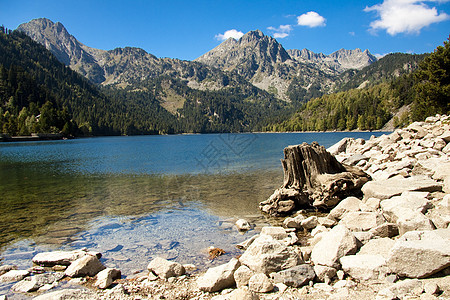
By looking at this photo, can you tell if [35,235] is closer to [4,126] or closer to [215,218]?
[215,218]

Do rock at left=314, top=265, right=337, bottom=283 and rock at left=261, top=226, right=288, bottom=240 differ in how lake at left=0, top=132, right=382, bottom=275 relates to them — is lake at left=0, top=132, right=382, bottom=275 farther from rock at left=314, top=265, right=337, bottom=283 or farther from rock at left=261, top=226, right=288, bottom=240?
rock at left=314, top=265, right=337, bottom=283

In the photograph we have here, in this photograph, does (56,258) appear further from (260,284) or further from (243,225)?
(243,225)

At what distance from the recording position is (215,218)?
49.2 feet

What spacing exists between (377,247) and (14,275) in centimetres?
1062

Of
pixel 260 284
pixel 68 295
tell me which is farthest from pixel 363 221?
pixel 68 295

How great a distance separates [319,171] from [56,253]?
13906 millimetres

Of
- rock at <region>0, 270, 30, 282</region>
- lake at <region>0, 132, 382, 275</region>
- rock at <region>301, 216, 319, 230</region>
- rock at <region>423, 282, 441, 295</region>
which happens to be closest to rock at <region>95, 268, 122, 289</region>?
lake at <region>0, 132, 382, 275</region>

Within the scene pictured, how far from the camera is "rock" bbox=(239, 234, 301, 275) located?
7.16m

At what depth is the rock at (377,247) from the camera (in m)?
7.17

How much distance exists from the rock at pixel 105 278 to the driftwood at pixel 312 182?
9571 mm

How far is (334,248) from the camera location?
734 cm

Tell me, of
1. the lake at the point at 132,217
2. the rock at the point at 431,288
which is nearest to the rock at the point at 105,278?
the lake at the point at 132,217

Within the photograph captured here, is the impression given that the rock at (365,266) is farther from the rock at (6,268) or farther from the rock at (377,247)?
the rock at (6,268)

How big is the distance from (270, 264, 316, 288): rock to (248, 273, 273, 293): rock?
1.30 ft
